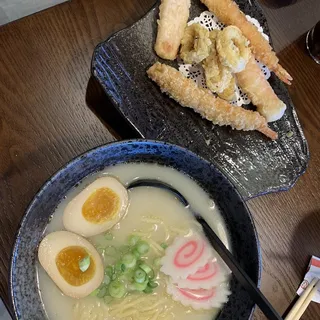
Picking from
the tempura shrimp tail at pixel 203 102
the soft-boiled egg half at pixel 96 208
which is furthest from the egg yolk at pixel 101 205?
the tempura shrimp tail at pixel 203 102

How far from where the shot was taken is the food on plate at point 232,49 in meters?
1.69

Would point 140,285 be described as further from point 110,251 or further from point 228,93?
point 228,93

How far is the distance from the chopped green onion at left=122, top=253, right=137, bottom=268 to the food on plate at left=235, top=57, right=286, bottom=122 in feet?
2.49

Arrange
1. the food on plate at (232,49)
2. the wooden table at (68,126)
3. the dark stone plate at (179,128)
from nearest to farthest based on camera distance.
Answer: the wooden table at (68,126) → the dark stone plate at (179,128) → the food on plate at (232,49)

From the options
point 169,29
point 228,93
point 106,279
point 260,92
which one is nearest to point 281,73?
point 260,92

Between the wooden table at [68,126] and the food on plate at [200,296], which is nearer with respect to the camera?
the food on plate at [200,296]

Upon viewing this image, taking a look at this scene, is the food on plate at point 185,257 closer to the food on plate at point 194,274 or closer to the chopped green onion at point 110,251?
the food on plate at point 194,274

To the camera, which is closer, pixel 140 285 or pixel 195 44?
pixel 140 285

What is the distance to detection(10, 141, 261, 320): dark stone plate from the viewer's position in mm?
1209

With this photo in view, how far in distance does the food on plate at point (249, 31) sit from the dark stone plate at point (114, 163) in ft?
2.15

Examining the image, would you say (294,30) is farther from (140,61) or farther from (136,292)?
(136,292)

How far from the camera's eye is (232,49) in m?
1.69

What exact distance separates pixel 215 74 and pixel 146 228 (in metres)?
0.66

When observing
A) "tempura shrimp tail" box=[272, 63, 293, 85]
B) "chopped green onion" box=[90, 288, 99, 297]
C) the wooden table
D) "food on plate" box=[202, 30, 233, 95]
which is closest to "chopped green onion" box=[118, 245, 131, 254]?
"chopped green onion" box=[90, 288, 99, 297]
